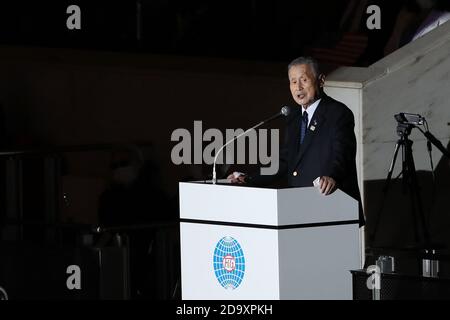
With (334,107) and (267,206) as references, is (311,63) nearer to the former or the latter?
(334,107)

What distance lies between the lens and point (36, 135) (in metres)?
9.47

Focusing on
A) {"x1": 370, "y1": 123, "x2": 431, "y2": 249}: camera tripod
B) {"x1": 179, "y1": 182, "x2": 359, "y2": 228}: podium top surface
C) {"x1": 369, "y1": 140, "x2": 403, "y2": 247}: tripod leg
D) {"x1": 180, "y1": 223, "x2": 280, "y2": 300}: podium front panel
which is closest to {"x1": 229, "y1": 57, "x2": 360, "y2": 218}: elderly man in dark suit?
{"x1": 179, "y1": 182, "x2": 359, "y2": 228}: podium top surface

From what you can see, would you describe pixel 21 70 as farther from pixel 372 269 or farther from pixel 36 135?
pixel 372 269

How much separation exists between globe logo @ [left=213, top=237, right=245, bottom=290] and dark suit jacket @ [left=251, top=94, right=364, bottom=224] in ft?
1.65

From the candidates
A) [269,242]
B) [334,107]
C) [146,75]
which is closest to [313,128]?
[334,107]

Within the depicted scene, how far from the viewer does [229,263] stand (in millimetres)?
5664

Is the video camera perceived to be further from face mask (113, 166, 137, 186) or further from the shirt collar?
the shirt collar

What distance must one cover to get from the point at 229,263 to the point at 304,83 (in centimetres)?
96

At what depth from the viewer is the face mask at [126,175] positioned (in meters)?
8.17

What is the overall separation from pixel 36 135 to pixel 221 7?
1945 millimetres

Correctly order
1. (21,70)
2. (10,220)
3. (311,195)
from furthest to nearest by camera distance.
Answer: (21,70) < (10,220) < (311,195)

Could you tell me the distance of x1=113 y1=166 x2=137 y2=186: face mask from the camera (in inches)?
322

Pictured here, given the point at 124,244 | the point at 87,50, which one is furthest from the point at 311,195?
the point at 87,50

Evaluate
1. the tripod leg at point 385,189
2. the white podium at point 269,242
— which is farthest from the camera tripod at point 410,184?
the white podium at point 269,242
